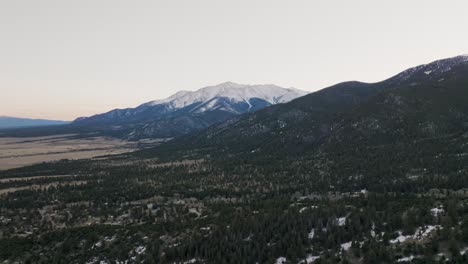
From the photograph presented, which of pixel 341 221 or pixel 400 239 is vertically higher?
pixel 341 221

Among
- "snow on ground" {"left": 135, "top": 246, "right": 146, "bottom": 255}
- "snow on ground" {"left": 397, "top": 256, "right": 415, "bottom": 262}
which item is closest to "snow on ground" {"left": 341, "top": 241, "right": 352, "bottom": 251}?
"snow on ground" {"left": 397, "top": 256, "right": 415, "bottom": 262}

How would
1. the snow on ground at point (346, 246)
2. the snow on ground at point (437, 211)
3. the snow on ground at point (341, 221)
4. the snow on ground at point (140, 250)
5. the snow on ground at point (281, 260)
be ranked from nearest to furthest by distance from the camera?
the snow on ground at point (281, 260)
the snow on ground at point (346, 246)
the snow on ground at point (437, 211)
the snow on ground at point (341, 221)
the snow on ground at point (140, 250)

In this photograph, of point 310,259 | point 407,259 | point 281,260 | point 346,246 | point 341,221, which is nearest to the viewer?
point 407,259

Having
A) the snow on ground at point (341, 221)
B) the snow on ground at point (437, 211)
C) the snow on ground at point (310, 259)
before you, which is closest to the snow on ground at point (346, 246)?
Result: the snow on ground at point (310, 259)

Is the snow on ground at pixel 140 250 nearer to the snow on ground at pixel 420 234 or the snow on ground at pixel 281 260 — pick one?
the snow on ground at pixel 281 260

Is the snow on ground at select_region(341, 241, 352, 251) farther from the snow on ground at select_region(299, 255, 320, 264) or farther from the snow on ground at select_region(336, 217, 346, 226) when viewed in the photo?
the snow on ground at select_region(336, 217, 346, 226)

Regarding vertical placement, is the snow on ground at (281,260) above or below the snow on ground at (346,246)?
below

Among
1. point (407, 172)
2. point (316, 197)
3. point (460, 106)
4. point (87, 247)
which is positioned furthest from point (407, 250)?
point (460, 106)

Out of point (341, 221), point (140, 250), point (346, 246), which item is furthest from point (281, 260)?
point (140, 250)

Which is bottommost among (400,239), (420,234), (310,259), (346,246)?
(310,259)

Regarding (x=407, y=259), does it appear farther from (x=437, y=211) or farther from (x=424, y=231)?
(x=437, y=211)

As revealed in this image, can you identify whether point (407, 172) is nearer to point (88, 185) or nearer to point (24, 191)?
point (88, 185)
